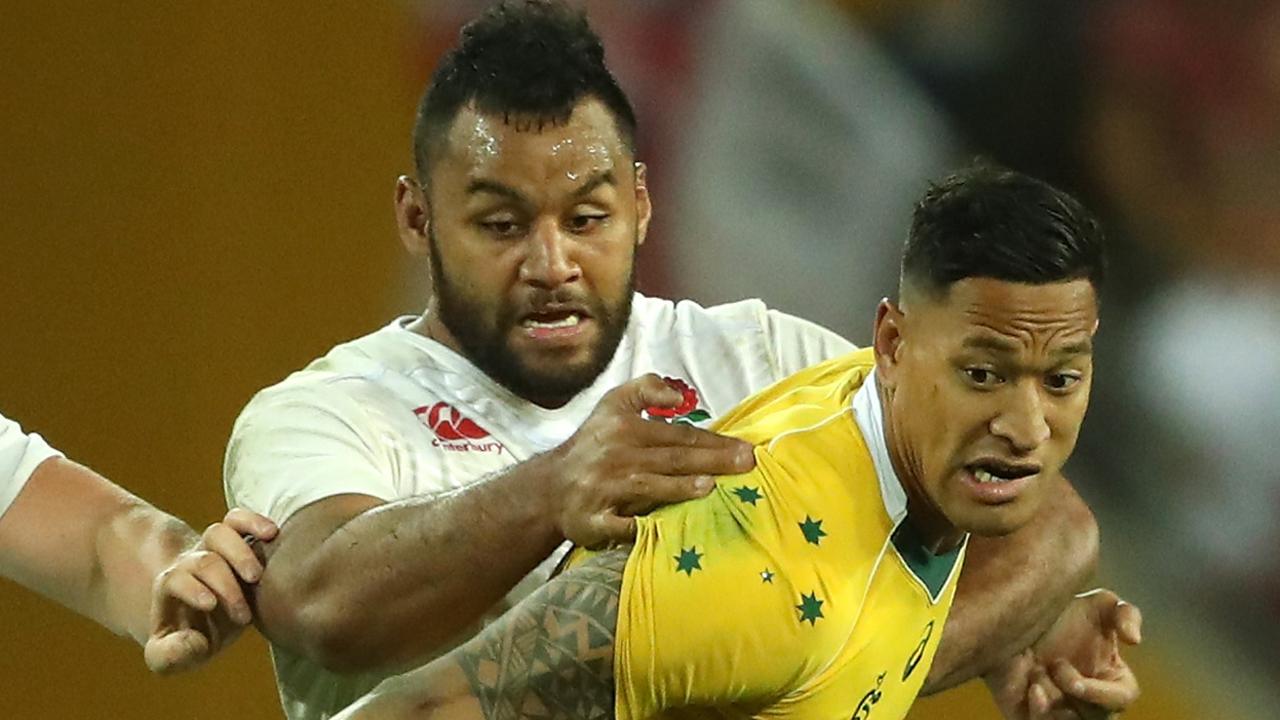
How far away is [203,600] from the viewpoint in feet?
4.80

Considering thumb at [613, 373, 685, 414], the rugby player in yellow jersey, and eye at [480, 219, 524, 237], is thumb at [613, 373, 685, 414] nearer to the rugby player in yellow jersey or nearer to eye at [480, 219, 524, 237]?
the rugby player in yellow jersey

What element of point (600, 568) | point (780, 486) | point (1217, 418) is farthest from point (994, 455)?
point (1217, 418)

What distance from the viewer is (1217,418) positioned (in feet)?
8.45

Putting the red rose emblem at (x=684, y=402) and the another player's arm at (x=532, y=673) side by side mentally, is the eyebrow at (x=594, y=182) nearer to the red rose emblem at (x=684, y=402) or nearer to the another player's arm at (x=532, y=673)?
the red rose emblem at (x=684, y=402)

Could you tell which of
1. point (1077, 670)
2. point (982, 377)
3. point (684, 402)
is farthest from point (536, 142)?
point (1077, 670)

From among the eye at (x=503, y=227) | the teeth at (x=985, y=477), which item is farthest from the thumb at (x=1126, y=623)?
the eye at (x=503, y=227)

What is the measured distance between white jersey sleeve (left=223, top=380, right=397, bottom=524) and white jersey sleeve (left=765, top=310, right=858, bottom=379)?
0.39 metres

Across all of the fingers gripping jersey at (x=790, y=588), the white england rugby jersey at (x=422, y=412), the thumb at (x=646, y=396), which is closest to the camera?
the fingers gripping jersey at (x=790, y=588)

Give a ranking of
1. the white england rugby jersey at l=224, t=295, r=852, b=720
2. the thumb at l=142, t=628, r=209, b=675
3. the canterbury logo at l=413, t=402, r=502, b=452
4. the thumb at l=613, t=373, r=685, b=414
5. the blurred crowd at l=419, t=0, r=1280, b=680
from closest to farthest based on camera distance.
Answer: the thumb at l=613, t=373, r=685, b=414 < the thumb at l=142, t=628, r=209, b=675 < the white england rugby jersey at l=224, t=295, r=852, b=720 < the canterbury logo at l=413, t=402, r=502, b=452 < the blurred crowd at l=419, t=0, r=1280, b=680

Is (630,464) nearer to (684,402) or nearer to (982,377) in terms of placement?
(982,377)

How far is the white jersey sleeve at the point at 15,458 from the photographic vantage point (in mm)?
1675

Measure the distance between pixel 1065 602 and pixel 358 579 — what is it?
2.00ft

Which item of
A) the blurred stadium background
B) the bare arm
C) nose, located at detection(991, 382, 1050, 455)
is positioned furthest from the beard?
the blurred stadium background

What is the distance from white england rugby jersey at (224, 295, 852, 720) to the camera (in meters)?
1.59
